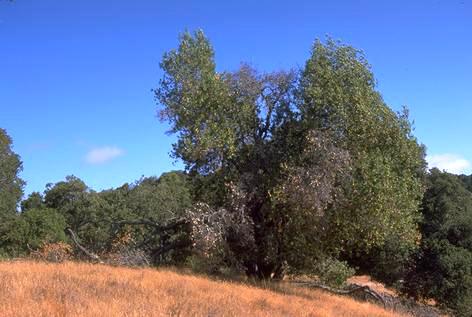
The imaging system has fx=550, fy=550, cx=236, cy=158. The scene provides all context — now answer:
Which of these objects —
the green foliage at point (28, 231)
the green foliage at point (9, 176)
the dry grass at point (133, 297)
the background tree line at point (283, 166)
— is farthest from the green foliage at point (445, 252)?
the green foliage at point (9, 176)

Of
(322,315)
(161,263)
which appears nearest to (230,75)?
(161,263)

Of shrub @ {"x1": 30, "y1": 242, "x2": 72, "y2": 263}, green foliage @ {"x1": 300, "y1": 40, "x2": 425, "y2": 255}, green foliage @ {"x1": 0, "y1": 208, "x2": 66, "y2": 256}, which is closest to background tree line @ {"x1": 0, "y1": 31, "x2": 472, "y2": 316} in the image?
green foliage @ {"x1": 300, "y1": 40, "x2": 425, "y2": 255}

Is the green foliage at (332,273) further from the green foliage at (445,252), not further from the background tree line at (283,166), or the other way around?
the green foliage at (445,252)

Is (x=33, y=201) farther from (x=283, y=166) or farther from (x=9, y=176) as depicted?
(x=283, y=166)

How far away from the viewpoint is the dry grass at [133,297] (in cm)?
837

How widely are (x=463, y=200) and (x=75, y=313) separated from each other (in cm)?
3192

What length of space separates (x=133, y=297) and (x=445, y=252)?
A: 23997mm

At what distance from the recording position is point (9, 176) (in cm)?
4369

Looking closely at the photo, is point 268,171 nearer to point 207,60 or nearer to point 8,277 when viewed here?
point 207,60

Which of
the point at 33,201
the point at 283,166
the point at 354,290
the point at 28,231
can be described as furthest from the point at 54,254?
the point at 33,201

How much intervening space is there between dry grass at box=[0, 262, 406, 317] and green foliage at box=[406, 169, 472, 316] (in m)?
14.1

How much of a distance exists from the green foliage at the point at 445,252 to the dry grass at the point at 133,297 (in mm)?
14112

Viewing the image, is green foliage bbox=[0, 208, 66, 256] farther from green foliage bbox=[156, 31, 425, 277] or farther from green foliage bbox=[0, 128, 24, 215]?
green foliage bbox=[156, 31, 425, 277]

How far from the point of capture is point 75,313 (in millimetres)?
7832
